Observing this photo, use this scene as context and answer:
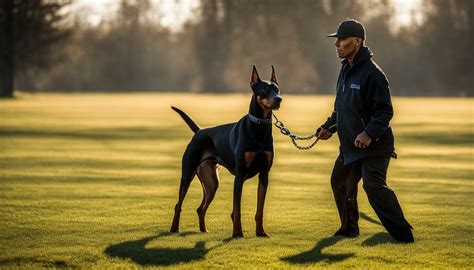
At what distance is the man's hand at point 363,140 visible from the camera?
8.80 m

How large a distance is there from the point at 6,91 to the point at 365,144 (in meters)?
67.1

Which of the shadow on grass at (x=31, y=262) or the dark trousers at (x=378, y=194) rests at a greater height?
the dark trousers at (x=378, y=194)

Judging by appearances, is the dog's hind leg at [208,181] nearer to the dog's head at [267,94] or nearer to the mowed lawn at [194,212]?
the mowed lawn at [194,212]

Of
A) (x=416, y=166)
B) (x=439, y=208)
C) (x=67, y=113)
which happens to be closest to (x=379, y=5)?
(x=67, y=113)

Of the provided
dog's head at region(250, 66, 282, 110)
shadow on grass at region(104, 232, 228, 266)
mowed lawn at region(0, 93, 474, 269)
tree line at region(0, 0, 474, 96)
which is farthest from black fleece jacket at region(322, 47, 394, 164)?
tree line at region(0, 0, 474, 96)

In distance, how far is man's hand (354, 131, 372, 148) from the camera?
880 centimetres

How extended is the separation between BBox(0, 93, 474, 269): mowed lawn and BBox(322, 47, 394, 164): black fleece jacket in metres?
0.93

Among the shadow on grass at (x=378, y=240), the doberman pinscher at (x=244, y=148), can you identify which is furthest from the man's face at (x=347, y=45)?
the shadow on grass at (x=378, y=240)

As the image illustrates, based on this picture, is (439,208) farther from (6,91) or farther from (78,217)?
(6,91)

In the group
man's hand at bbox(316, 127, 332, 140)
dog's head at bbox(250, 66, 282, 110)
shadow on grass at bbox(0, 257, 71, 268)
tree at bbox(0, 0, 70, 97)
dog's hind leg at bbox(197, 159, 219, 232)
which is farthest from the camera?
tree at bbox(0, 0, 70, 97)

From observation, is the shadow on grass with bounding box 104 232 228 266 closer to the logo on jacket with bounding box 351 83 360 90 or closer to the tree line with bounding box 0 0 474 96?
the logo on jacket with bounding box 351 83 360 90

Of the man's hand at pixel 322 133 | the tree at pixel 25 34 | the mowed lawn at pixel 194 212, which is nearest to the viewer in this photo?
the mowed lawn at pixel 194 212

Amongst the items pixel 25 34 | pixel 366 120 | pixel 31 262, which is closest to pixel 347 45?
pixel 366 120

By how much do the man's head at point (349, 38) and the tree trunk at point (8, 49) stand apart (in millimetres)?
65184
